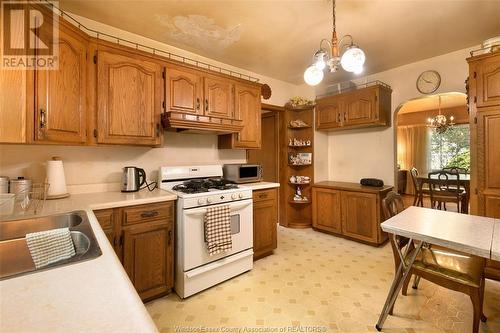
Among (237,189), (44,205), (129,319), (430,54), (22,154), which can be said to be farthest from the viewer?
(430,54)

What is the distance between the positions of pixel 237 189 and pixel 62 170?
58.7 inches

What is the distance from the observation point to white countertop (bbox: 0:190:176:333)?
1.56 feet

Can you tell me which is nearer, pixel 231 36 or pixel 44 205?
pixel 44 205

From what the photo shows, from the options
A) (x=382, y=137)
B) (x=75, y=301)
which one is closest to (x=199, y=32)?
(x=75, y=301)

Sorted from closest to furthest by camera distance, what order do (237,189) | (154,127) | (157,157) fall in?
(154,127)
(237,189)
(157,157)

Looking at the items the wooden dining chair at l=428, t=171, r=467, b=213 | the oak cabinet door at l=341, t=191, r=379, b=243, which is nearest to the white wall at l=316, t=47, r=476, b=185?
the oak cabinet door at l=341, t=191, r=379, b=243

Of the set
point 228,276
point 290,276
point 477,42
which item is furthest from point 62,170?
A: point 477,42

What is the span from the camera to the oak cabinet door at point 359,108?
121 inches

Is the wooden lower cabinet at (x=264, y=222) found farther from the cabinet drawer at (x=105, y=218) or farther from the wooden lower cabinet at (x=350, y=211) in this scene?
the cabinet drawer at (x=105, y=218)

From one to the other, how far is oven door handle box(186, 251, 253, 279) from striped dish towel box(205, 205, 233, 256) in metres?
0.12

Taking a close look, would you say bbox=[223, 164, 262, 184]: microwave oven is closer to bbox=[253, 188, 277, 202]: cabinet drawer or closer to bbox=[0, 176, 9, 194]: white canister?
bbox=[253, 188, 277, 202]: cabinet drawer

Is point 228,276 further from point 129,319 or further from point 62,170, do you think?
point 129,319

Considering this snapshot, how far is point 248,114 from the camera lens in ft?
9.32

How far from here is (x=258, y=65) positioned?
10.2ft
